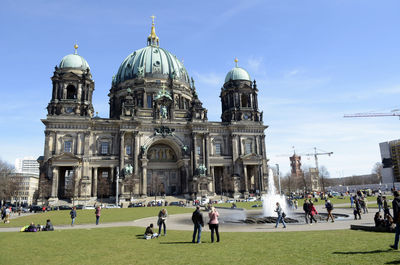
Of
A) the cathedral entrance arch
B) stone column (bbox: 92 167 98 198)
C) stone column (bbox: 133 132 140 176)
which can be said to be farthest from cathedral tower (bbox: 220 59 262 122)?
stone column (bbox: 92 167 98 198)

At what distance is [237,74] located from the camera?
76.7m

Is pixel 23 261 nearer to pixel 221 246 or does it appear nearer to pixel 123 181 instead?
pixel 221 246

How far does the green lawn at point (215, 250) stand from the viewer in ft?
32.5

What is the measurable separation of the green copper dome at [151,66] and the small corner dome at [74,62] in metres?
14.1

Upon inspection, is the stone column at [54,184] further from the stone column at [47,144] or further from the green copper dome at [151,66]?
the green copper dome at [151,66]

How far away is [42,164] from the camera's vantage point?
59.5 m

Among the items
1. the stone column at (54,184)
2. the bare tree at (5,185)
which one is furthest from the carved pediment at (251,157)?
the bare tree at (5,185)

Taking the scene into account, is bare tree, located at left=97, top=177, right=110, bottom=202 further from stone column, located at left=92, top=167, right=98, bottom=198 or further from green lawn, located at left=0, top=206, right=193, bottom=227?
green lawn, located at left=0, top=206, right=193, bottom=227

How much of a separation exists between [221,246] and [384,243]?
6491 millimetres

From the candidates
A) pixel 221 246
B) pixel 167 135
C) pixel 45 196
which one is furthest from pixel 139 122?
pixel 221 246

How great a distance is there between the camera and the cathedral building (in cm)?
5972

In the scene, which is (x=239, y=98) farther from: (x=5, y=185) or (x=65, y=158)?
(x=5, y=185)

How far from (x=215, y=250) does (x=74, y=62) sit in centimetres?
6380

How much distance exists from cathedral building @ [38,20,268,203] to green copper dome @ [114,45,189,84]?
293 millimetres
